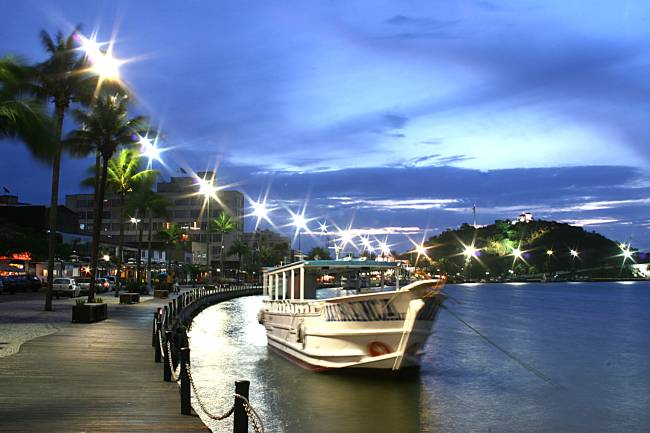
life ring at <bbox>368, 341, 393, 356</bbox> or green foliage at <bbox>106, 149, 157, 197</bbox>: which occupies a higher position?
green foliage at <bbox>106, 149, 157, 197</bbox>

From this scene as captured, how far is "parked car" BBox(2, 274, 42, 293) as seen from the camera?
56.9 metres

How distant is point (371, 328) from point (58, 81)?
71.9 ft

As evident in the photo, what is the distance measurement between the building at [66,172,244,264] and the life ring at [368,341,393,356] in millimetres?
141794

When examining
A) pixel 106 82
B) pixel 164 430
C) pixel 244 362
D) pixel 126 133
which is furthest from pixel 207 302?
pixel 164 430

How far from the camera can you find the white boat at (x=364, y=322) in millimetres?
20000

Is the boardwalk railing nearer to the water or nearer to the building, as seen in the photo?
the water

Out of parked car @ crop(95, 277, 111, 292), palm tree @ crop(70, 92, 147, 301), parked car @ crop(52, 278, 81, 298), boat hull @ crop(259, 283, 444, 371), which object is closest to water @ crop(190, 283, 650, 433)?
boat hull @ crop(259, 283, 444, 371)

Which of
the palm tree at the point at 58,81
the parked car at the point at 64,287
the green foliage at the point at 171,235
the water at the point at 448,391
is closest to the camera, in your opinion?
the water at the point at 448,391

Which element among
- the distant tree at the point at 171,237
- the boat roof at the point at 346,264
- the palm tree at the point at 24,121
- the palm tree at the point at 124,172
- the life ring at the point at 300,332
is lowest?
the life ring at the point at 300,332

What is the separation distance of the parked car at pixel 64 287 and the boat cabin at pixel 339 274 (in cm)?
3073

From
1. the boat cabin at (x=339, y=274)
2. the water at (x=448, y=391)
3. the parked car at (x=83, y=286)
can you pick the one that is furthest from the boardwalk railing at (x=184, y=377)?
the parked car at (x=83, y=286)

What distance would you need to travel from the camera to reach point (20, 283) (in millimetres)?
59125

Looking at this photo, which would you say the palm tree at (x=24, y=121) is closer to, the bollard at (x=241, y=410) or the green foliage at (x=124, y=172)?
the bollard at (x=241, y=410)

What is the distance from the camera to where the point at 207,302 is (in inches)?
2739
